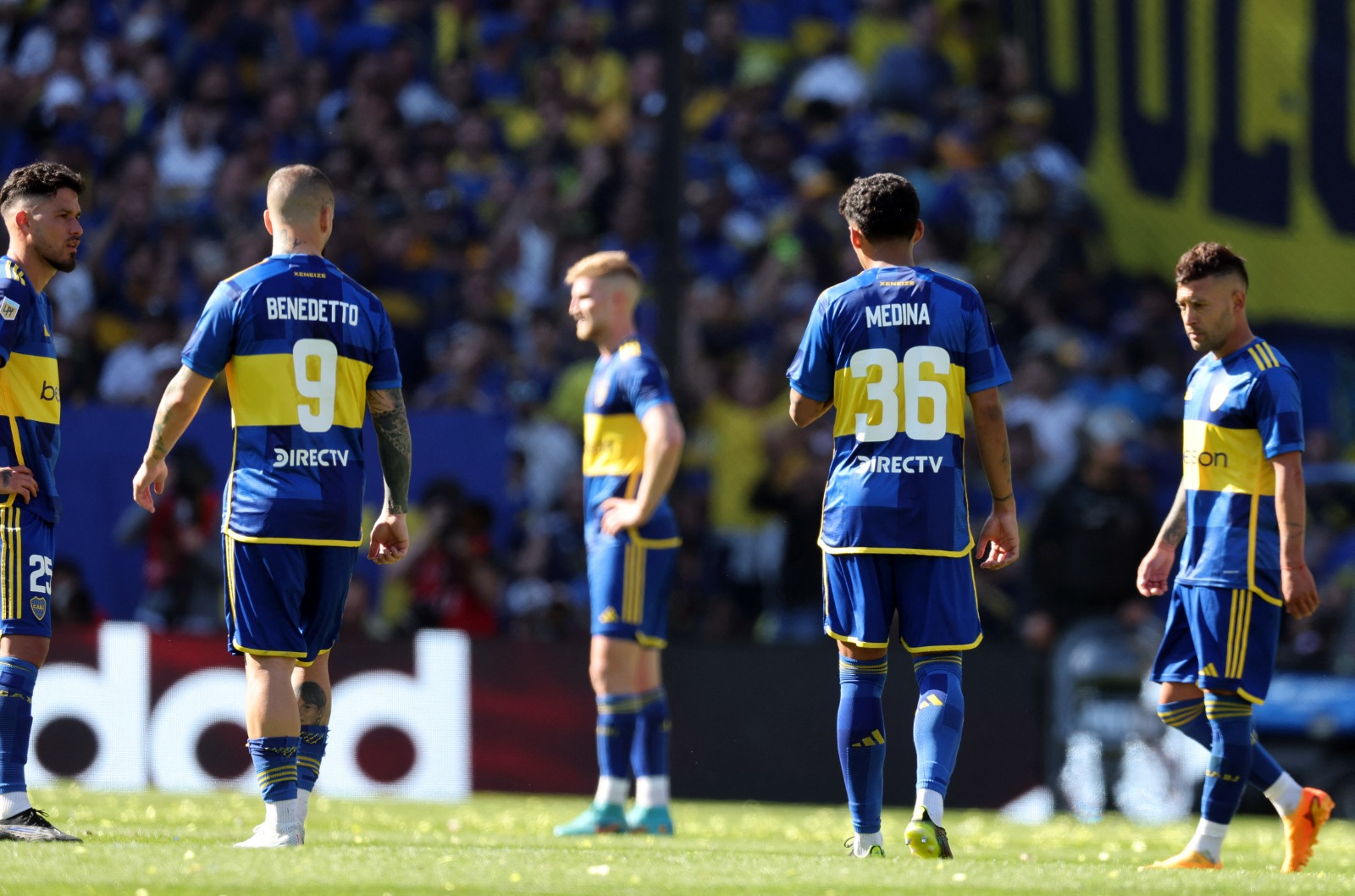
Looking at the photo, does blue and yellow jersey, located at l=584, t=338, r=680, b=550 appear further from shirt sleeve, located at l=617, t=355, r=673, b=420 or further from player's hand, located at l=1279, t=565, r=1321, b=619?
player's hand, located at l=1279, t=565, r=1321, b=619

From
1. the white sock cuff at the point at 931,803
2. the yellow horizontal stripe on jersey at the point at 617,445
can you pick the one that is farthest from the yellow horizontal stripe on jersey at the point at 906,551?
the yellow horizontal stripe on jersey at the point at 617,445

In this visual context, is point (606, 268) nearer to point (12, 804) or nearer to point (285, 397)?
point (285, 397)

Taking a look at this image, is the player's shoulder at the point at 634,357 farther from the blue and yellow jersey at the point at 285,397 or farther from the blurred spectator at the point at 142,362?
the blurred spectator at the point at 142,362

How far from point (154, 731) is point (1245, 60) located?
9.39 m

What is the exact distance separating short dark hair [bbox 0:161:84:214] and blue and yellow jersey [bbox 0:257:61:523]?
0.73 ft

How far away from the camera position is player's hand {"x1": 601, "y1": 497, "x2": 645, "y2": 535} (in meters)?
8.00

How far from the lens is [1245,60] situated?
14.7 m

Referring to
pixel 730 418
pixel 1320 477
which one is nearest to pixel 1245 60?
pixel 1320 477

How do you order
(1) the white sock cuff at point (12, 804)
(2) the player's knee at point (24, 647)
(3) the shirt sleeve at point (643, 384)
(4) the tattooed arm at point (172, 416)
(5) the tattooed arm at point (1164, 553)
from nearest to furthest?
(4) the tattooed arm at point (172, 416) < (1) the white sock cuff at point (12, 804) < (2) the player's knee at point (24, 647) < (5) the tattooed arm at point (1164, 553) < (3) the shirt sleeve at point (643, 384)

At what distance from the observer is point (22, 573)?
6453mm

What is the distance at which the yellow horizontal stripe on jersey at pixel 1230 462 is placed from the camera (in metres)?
6.62

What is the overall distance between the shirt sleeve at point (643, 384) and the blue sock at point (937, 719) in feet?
7.50

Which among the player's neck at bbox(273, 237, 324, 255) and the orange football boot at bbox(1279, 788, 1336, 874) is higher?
the player's neck at bbox(273, 237, 324, 255)

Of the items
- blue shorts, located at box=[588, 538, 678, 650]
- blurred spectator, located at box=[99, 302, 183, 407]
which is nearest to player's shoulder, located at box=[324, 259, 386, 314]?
blue shorts, located at box=[588, 538, 678, 650]
